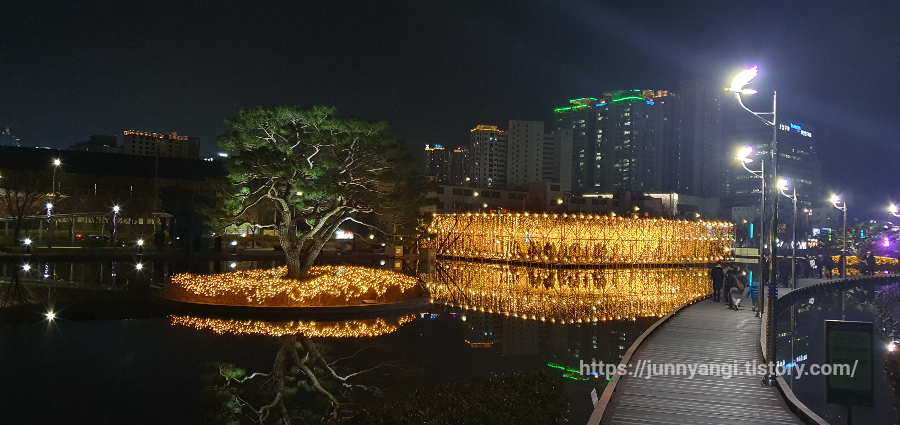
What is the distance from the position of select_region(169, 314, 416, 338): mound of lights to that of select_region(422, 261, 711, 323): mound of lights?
437cm

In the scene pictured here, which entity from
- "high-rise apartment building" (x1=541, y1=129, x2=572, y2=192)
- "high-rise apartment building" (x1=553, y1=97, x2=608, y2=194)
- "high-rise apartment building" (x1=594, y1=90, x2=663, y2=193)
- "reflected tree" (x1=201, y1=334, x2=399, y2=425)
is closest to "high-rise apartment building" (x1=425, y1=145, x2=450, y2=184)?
"high-rise apartment building" (x1=541, y1=129, x2=572, y2=192)

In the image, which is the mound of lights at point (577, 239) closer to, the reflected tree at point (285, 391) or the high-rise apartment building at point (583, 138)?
the reflected tree at point (285, 391)

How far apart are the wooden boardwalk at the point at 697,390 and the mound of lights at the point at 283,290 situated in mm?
9069

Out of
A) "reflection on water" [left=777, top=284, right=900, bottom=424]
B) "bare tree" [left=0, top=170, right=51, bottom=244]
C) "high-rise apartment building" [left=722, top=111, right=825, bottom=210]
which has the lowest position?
"reflection on water" [left=777, top=284, right=900, bottom=424]

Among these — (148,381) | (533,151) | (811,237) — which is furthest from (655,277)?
(533,151)

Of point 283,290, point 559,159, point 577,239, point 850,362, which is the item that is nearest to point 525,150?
point 559,159

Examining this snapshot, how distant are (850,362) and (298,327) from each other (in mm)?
12259

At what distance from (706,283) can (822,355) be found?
15.0 m

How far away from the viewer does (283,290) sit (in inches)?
725

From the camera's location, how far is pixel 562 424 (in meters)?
7.66

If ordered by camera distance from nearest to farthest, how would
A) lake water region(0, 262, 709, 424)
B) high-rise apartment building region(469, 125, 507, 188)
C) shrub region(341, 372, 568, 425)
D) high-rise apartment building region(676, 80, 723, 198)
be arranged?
1. shrub region(341, 372, 568, 425)
2. lake water region(0, 262, 709, 424)
3. high-rise apartment building region(469, 125, 507, 188)
4. high-rise apartment building region(676, 80, 723, 198)

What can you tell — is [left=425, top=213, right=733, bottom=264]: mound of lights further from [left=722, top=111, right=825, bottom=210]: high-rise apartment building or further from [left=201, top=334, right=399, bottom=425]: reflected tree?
[left=722, top=111, right=825, bottom=210]: high-rise apartment building

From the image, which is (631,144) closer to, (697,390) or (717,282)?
(717,282)

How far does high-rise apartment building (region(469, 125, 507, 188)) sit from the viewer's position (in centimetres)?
12731
